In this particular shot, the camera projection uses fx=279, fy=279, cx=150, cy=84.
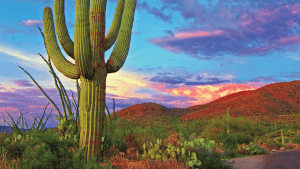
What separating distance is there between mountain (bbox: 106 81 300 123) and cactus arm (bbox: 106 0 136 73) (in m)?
30.7

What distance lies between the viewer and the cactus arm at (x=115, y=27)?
27.0 feet

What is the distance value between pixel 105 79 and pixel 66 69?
1.13 metres

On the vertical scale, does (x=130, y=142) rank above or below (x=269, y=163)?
above

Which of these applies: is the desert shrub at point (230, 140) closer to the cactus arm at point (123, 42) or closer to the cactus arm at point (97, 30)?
the cactus arm at point (123, 42)

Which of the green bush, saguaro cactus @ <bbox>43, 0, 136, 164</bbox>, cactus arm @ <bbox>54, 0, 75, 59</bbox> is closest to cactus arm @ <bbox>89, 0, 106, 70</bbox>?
saguaro cactus @ <bbox>43, 0, 136, 164</bbox>

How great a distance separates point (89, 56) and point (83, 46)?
11.4 inches

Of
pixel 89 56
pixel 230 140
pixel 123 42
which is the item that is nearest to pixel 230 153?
pixel 230 140

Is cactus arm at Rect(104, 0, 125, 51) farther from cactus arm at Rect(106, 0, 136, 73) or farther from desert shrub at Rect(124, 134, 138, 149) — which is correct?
desert shrub at Rect(124, 134, 138, 149)

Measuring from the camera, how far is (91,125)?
7.02 m

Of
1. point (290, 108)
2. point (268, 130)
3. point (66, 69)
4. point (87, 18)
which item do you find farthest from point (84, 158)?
point (290, 108)

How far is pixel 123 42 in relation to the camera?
26.7 ft

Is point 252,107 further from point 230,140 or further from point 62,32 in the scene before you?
point 62,32

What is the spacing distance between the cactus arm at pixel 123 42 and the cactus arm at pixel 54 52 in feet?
3.19

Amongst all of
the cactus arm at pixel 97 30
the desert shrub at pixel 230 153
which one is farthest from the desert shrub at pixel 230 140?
the cactus arm at pixel 97 30
